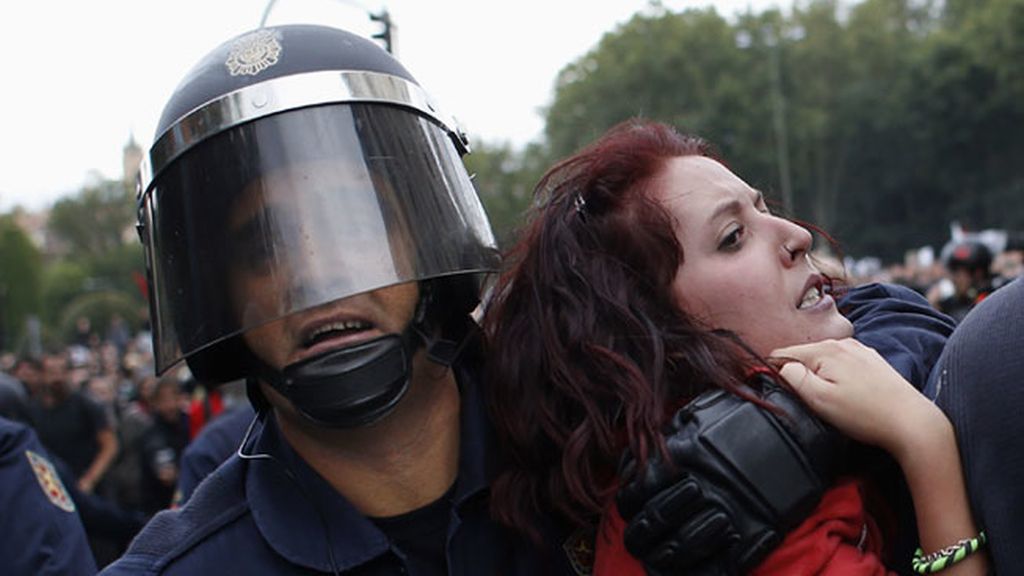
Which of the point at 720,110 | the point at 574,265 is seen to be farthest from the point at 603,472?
the point at 720,110

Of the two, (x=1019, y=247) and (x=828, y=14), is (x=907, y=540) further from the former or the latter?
(x=828, y=14)

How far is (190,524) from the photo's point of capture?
1.98 metres

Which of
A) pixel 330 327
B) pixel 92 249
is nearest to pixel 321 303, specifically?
Result: pixel 330 327

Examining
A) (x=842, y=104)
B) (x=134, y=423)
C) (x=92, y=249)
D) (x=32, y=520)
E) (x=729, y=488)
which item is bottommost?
(x=92, y=249)

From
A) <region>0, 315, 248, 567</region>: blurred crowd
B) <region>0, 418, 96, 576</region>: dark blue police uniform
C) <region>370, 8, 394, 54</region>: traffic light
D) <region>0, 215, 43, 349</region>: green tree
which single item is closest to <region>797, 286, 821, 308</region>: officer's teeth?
<region>0, 418, 96, 576</region>: dark blue police uniform

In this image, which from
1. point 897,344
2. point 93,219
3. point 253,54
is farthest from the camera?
point 93,219

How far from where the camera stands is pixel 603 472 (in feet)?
6.00

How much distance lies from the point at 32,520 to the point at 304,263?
1356 millimetres

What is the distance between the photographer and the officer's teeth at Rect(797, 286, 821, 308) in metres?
1.88

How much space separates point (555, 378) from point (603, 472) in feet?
0.56

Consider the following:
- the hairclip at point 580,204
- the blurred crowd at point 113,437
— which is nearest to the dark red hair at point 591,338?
the hairclip at point 580,204

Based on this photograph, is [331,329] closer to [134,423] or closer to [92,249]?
[134,423]

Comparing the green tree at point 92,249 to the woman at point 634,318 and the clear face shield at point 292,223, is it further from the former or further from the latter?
the woman at point 634,318

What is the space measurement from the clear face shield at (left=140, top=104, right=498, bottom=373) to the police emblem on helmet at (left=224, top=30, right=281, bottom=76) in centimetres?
14
